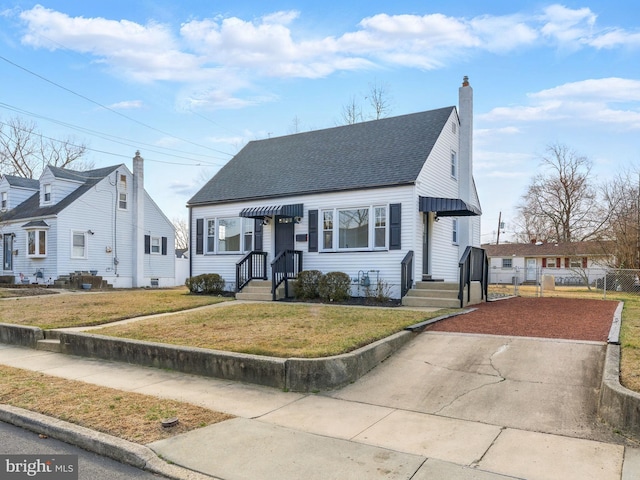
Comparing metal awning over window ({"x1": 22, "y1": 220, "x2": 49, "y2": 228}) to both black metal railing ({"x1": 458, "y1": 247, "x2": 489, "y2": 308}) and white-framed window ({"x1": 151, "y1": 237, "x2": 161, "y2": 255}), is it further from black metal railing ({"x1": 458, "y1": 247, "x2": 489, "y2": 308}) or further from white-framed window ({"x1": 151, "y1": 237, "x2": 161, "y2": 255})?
black metal railing ({"x1": 458, "y1": 247, "x2": 489, "y2": 308})

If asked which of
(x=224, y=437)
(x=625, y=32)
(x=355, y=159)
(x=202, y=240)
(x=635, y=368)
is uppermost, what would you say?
(x=625, y=32)

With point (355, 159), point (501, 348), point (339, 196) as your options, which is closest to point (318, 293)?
point (339, 196)

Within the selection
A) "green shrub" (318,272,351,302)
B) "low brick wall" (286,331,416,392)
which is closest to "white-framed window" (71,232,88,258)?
"green shrub" (318,272,351,302)

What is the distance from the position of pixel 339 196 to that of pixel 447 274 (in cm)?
491

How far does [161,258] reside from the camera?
29.7 meters

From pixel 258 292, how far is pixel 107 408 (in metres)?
9.88

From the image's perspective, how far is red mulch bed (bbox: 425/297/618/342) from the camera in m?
8.13

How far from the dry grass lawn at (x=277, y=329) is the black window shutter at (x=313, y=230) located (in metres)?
3.87

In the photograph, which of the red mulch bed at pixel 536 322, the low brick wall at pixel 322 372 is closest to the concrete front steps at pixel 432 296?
the red mulch bed at pixel 536 322

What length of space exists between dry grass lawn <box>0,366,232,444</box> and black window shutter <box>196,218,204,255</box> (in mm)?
11971

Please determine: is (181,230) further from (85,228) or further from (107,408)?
(107,408)

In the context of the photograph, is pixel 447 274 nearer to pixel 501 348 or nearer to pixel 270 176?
pixel 270 176

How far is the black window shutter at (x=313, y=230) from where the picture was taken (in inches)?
615

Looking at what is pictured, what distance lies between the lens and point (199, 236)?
18531 millimetres
